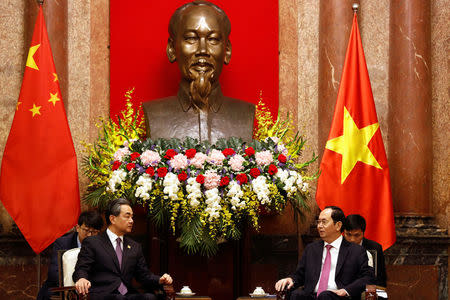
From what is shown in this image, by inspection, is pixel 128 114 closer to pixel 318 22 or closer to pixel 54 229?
pixel 54 229

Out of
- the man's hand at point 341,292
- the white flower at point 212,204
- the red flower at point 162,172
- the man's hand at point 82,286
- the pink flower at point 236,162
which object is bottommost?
the man's hand at point 341,292

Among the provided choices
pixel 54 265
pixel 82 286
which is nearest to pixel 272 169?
pixel 54 265

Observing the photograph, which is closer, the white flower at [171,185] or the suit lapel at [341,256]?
the suit lapel at [341,256]

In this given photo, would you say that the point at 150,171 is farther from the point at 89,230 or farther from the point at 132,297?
the point at 132,297

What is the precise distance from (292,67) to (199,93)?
4.65 ft

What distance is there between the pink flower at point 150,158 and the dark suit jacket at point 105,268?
99cm

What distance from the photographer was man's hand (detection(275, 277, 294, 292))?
→ 17.6ft

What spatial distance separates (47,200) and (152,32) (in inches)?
88.2

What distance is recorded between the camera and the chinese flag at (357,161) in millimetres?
7164

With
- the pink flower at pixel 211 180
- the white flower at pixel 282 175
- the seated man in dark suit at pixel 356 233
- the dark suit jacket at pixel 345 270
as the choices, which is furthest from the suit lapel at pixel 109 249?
the seated man in dark suit at pixel 356 233

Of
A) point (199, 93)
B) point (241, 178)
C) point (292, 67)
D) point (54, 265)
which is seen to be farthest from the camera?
point (292, 67)

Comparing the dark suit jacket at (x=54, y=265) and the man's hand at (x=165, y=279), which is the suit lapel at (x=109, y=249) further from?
the dark suit jacket at (x=54, y=265)

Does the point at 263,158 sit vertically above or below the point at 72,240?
above

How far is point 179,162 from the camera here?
634 centimetres
